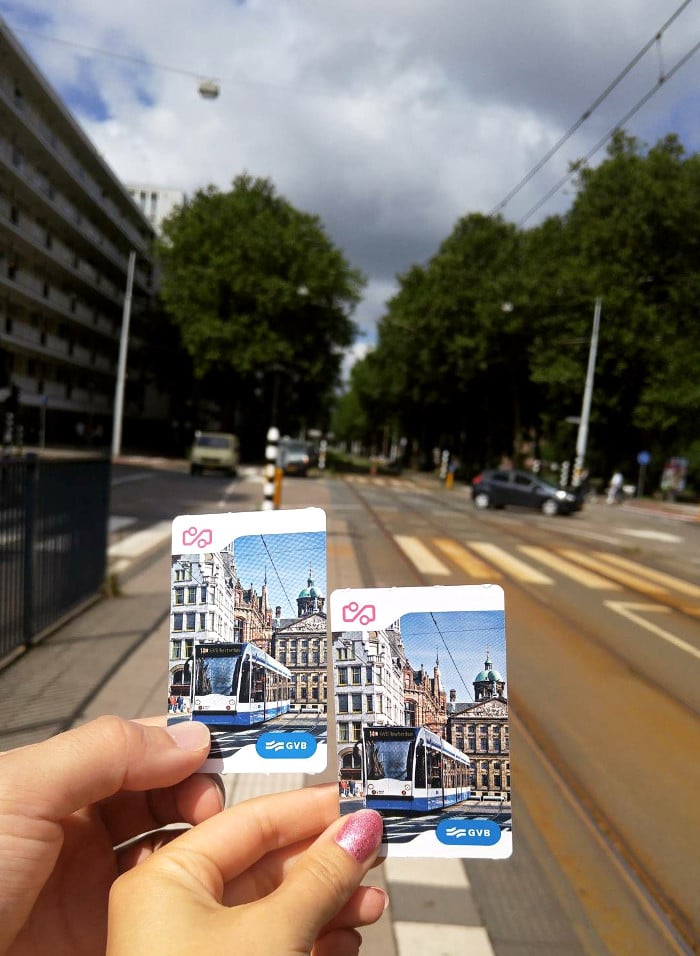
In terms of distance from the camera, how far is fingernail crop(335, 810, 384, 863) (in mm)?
1146

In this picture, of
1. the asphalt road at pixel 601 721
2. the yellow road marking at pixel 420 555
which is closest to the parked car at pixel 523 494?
the asphalt road at pixel 601 721

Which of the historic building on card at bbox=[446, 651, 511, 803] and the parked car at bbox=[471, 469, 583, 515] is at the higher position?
the historic building on card at bbox=[446, 651, 511, 803]

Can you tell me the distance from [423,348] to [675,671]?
130 ft

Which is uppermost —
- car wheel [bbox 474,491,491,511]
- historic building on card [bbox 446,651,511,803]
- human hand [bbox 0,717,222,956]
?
historic building on card [bbox 446,651,511,803]

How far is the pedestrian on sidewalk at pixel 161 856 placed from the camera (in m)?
1.05

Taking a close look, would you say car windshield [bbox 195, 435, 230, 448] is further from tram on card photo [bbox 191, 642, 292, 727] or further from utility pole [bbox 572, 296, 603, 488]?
tram on card photo [bbox 191, 642, 292, 727]

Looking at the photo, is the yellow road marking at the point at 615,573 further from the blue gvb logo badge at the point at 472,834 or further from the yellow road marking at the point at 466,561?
the blue gvb logo badge at the point at 472,834


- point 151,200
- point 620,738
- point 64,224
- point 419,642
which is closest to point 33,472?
point 620,738

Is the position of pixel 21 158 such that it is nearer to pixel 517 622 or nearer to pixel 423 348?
pixel 423 348

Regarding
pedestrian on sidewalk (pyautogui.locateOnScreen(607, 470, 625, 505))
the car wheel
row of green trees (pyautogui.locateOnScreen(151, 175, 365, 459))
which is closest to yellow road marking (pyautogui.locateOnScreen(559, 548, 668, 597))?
the car wheel

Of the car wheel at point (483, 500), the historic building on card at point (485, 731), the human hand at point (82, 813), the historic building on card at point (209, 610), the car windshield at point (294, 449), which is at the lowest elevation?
the car wheel at point (483, 500)

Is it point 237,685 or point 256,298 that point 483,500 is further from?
point 237,685

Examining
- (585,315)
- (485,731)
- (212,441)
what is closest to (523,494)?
(212,441)

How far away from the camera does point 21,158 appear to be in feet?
91.7
